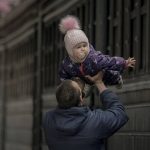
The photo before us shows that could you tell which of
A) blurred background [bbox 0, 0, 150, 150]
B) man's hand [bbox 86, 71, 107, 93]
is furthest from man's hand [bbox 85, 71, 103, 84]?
blurred background [bbox 0, 0, 150, 150]

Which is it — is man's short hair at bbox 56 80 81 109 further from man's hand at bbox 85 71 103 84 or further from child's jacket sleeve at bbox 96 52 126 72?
child's jacket sleeve at bbox 96 52 126 72

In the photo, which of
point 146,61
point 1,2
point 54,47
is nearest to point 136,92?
point 146,61

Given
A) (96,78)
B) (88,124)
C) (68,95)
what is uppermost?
(96,78)

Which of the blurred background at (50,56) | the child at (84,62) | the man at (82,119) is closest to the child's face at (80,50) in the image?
the child at (84,62)

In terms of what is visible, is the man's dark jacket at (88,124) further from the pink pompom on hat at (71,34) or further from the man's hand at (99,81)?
the pink pompom on hat at (71,34)

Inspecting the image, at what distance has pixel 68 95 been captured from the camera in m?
5.02

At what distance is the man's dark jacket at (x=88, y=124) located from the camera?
499 centimetres

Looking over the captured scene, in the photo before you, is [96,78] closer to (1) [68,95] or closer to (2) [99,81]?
(2) [99,81]

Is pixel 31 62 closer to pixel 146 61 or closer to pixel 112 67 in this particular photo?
pixel 146 61

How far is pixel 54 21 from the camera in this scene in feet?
43.0

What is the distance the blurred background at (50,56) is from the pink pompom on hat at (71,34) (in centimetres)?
192

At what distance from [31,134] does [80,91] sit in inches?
379

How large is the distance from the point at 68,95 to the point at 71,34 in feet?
1.59

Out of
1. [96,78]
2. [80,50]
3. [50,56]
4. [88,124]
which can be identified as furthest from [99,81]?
[50,56]
